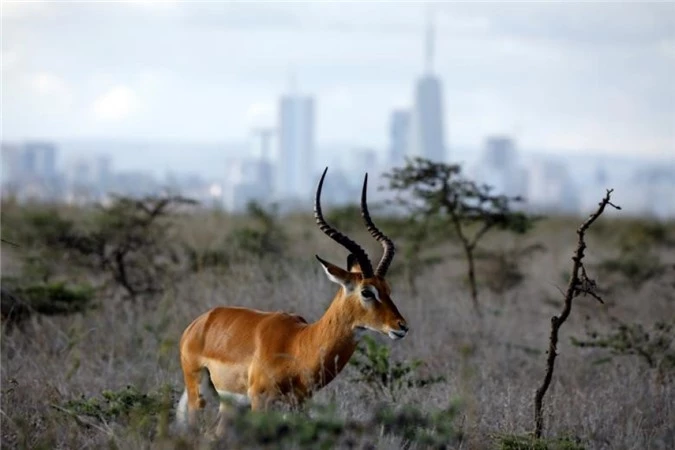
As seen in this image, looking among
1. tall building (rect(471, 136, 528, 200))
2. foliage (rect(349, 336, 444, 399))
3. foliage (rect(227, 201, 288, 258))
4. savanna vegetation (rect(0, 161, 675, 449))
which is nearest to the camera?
savanna vegetation (rect(0, 161, 675, 449))

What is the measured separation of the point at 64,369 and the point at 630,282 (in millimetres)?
11787

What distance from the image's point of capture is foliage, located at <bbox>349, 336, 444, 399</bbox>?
9352mm

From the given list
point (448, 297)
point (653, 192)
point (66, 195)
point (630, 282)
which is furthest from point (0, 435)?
point (653, 192)

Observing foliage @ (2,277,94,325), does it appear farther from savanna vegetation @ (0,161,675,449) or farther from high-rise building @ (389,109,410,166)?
high-rise building @ (389,109,410,166)

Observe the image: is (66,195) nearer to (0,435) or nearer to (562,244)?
(562,244)

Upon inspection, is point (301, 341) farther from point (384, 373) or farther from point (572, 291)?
point (384, 373)

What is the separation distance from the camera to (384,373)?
955cm

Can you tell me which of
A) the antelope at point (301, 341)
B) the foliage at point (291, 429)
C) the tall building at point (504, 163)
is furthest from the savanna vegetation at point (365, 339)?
the tall building at point (504, 163)

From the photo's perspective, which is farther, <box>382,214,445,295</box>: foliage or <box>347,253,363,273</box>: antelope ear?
<box>382,214,445,295</box>: foliage

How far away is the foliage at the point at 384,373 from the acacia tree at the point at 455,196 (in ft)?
19.0

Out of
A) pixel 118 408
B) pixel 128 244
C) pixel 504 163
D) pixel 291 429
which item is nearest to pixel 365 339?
pixel 118 408

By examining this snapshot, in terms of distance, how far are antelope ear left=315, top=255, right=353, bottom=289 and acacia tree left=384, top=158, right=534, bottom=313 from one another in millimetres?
7719

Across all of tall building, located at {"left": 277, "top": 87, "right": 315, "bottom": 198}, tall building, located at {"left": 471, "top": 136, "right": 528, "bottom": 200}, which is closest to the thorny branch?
tall building, located at {"left": 471, "top": 136, "right": 528, "bottom": 200}

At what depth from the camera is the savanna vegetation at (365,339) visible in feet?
24.0
